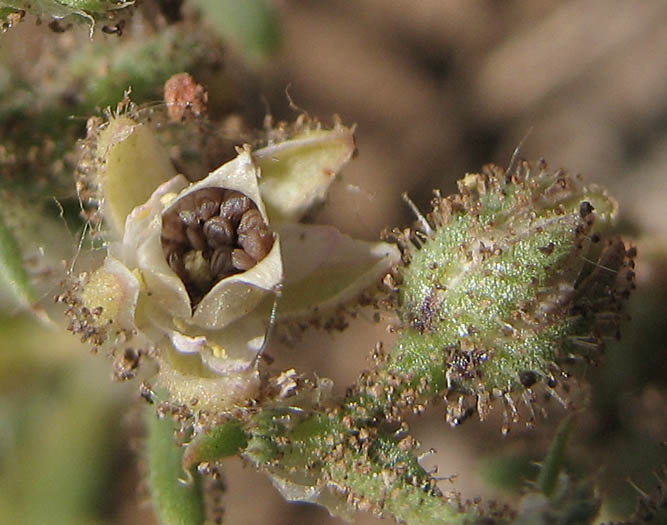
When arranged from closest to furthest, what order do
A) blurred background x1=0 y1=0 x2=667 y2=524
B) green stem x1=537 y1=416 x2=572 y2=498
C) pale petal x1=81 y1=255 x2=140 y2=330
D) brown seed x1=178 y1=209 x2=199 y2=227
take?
pale petal x1=81 y1=255 x2=140 y2=330 < brown seed x1=178 y1=209 x2=199 y2=227 < green stem x1=537 y1=416 x2=572 y2=498 < blurred background x1=0 y1=0 x2=667 y2=524

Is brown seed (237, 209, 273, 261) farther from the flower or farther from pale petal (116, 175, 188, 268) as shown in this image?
pale petal (116, 175, 188, 268)

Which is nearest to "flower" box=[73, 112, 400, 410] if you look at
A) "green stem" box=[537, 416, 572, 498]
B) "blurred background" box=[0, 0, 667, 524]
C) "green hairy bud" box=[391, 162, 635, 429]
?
"green hairy bud" box=[391, 162, 635, 429]

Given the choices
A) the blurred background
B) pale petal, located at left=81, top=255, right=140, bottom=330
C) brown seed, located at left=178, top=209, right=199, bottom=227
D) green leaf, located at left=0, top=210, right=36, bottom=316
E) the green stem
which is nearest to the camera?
pale petal, located at left=81, top=255, right=140, bottom=330

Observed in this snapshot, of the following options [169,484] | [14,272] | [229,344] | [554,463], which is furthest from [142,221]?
[554,463]

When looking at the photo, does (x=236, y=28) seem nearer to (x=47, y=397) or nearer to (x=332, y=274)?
(x=332, y=274)

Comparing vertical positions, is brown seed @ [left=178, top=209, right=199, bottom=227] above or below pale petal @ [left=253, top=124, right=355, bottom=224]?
below

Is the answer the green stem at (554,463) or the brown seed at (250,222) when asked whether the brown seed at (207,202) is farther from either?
the green stem at (554,463)

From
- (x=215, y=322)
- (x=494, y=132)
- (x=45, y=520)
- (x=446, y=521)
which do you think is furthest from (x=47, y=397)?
(x=494, y=132)

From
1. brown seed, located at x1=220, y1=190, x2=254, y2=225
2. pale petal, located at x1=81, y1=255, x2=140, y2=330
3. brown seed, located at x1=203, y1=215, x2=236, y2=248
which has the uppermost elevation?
brown seed, located at x1=220, y1=190, x2=254, y2=225

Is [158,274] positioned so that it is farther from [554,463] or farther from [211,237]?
[554,463]
